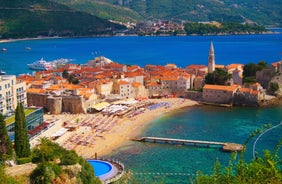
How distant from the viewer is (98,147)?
27.6 m

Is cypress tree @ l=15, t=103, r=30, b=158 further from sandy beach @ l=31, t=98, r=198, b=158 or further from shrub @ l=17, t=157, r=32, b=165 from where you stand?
sandy beach @ l=31, t=98, r=198, b=158

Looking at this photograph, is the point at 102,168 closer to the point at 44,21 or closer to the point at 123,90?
the point at 123,90

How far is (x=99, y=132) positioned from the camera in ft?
101

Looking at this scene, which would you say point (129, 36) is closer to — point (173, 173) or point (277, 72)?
point (277, 72)

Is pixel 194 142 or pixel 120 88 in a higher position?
pixel 120 88

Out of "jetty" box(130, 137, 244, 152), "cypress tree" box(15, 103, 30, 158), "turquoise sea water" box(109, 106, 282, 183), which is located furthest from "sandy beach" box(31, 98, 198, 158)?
"cypress tree" box(15, 103, 30, 158)

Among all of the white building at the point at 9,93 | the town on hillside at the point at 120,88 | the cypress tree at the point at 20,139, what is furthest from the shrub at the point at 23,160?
the town on hillside at the point at 120,88

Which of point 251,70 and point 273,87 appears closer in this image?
point 273,87

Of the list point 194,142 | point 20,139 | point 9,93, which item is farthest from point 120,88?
point 20,139

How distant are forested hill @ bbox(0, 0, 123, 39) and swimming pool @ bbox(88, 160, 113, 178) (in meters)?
132

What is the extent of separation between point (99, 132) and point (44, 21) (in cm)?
14364

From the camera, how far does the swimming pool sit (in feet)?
71.5

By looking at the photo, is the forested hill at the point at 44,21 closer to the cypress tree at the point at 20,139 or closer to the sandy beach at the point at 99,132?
the sandy beach at the point at 99,132

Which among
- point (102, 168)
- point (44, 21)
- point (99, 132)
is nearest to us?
point (102, 168)
